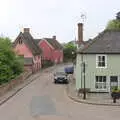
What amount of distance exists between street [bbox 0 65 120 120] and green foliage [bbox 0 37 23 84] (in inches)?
284

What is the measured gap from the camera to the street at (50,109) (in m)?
29.8

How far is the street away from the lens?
29.8 m

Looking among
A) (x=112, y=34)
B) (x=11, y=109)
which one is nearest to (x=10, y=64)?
(x=112, y=34)

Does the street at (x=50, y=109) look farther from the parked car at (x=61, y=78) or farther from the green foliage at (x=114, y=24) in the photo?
the green foliage at (x=114, y=24)

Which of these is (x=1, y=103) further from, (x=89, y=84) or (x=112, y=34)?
(x=112, y=34)

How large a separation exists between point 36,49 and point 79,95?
141 feet

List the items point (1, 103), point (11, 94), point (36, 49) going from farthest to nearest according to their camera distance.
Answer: point (36, 49), point (11, 94), point (1, 103)

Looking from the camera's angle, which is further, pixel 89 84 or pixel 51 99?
pixel 89 84

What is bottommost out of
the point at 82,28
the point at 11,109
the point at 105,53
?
the point at 11,109

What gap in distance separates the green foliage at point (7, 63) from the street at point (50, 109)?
721 cm

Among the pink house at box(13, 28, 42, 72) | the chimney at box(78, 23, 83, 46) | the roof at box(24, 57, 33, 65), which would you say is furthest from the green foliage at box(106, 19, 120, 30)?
the chimney at box(78, 23, 83, 46)

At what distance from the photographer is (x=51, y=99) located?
41.0 metres

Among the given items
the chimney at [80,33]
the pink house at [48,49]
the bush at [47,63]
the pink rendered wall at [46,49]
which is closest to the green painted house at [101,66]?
the chimney at [80,33]

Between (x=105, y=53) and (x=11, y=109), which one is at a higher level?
(x=105, y=53)
